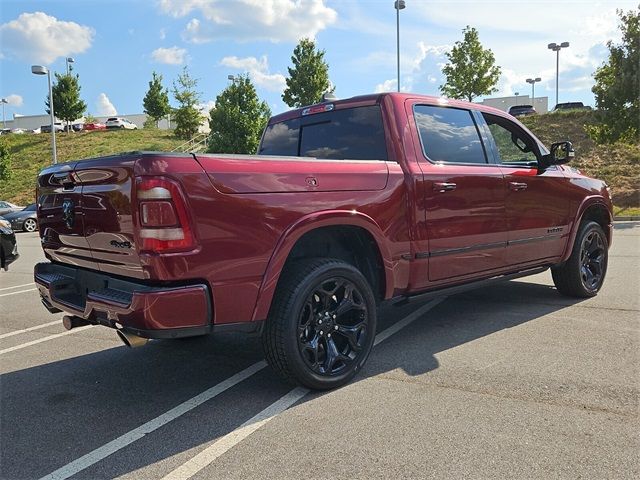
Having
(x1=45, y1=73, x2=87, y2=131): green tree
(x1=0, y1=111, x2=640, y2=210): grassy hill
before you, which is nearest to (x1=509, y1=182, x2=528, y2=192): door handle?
(x1=0, y1=111, x2=640, y2=210): grassy hill

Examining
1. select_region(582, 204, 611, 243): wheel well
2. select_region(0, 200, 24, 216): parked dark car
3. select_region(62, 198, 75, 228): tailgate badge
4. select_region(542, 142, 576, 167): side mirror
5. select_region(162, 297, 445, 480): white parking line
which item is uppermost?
select_region(542, 142, 576, 167): side mirror

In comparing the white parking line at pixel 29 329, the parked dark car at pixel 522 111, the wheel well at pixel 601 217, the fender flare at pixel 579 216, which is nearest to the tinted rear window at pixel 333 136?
the fender flare at pixel 579 216

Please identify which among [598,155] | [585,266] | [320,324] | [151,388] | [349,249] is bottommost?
[151,388]

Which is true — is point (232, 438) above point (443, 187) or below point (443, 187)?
below

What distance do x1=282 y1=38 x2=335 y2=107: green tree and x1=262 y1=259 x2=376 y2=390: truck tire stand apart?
24.7 metres

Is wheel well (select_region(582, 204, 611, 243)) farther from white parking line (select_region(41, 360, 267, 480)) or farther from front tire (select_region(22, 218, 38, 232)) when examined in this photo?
front tire (select_region(22, 218, 38, 232))

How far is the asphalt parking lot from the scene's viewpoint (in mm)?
2590

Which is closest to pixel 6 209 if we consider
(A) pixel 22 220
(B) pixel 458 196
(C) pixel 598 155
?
(A) pixel 22 220

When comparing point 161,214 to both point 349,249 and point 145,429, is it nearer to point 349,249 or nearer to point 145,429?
point 145,429

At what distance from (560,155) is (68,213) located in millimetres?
4523

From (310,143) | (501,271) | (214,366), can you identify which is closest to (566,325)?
(501,271)

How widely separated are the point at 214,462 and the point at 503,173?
11.0ft

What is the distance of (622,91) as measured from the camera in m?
17.2

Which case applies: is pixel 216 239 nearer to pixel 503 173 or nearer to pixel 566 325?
pixel 503 173
